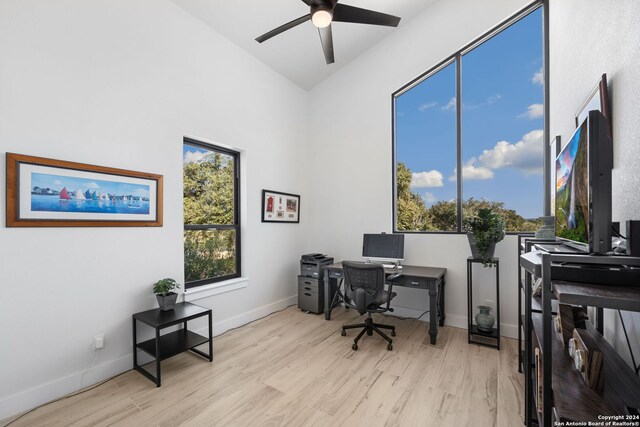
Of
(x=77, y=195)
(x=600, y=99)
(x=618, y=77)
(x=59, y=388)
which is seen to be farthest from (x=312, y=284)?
(x=618, y=77)

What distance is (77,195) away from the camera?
2.28 meters

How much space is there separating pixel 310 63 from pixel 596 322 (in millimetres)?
4238

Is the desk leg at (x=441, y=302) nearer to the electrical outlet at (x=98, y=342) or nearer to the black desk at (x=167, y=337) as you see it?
the black desk at (x=167, y=337)

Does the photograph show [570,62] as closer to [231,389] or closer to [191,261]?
[231,389]

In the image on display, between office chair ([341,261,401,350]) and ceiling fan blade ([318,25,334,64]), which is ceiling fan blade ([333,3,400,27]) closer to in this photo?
ceiling fan blade ([318,25,334,64])

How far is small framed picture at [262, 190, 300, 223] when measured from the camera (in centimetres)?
403

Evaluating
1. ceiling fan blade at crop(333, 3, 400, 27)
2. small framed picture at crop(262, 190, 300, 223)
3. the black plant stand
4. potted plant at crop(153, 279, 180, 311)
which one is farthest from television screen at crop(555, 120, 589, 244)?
small framed picture at crop(262, 190, 300, 223)

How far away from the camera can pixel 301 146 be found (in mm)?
4746

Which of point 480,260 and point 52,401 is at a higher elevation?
point 480,260

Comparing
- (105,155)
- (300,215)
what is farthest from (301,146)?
(105,155)

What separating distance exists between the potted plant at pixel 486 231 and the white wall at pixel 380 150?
1.44 feet

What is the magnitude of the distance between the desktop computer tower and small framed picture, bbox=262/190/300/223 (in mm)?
731

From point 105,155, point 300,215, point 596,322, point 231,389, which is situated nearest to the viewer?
point 596,322

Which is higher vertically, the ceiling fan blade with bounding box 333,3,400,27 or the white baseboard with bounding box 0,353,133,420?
the ceiling fan blade with bounding box 333,3,400,27
